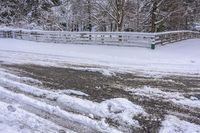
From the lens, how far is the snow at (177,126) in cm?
660

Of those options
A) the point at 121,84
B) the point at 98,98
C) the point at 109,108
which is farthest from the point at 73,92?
the point at 121,84

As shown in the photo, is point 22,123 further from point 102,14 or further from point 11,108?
point 102,14

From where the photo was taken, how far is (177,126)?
6.83 metres

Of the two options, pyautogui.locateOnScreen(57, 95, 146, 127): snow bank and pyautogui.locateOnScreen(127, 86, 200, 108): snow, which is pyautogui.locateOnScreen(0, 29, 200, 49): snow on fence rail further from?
pyautogui.locateOnScreen(57, 95, 146, 127): snow bank

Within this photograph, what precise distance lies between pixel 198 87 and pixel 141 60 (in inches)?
A: 249

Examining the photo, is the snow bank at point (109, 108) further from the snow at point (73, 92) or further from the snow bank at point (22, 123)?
the snow bank at point (22, 123)

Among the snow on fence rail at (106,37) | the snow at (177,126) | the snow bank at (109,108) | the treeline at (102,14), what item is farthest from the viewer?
the treeline at (102,14)

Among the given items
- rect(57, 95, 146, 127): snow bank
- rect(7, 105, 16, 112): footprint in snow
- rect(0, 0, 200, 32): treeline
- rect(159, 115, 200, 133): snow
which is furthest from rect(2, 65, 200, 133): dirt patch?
rect(0, 0, 200, 32): treeline

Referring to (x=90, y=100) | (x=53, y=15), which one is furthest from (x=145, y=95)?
(x=53, y=15)

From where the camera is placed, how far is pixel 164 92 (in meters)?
9.63

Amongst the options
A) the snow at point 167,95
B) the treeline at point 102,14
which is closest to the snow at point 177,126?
the snow at point 167,95

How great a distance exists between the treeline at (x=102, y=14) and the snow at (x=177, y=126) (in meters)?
22.4

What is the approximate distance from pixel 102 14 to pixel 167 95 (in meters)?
25.1

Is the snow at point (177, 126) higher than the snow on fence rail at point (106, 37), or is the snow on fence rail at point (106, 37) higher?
the snow on fence rail at point (106, 37)
